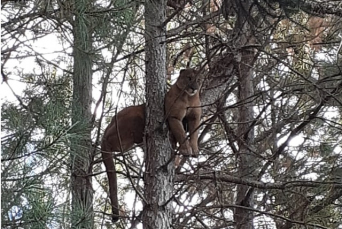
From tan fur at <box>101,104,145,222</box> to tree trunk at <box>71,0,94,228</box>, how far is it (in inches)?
5.9

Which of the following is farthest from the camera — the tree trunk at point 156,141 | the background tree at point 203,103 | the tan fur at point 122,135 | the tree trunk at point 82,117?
the tan fur at point 122,135

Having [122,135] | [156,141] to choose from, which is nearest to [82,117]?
[156,141]

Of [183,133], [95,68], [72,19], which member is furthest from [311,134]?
[72,19]

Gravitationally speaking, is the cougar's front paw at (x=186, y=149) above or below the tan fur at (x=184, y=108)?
below

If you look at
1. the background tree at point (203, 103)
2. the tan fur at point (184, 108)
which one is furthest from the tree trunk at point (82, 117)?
the tan fur at point (184, 108)

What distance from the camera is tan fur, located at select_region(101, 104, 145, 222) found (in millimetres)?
3590

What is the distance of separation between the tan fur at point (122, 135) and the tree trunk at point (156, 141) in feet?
0.36

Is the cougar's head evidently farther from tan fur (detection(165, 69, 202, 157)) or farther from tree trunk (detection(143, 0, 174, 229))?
tree trunk (detection(143, 0, 174, 229))

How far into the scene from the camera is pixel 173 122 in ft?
11.3

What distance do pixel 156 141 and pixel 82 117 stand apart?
1.94ft

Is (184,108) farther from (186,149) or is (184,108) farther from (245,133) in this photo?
(245,133)

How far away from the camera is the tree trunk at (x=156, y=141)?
3.40 metres

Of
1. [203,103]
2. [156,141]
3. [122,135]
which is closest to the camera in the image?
[156,141]

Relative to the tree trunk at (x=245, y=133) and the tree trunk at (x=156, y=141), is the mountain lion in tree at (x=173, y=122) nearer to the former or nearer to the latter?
the tree trunk at (x=156, y=141)
